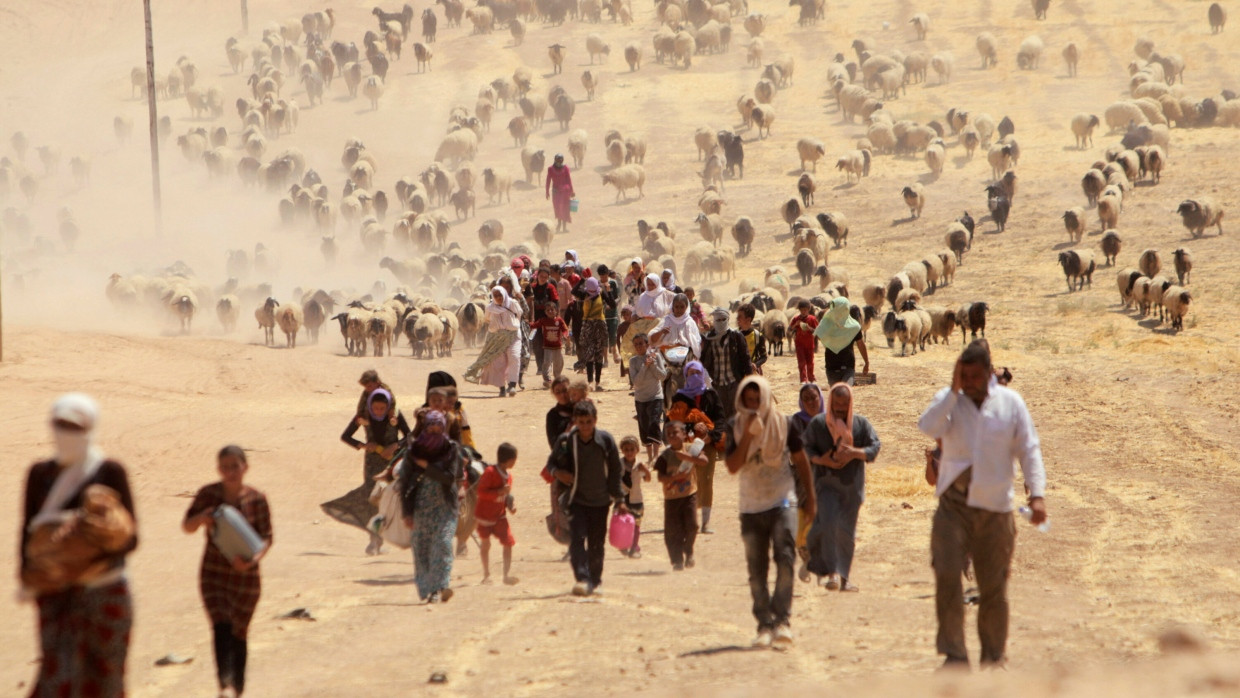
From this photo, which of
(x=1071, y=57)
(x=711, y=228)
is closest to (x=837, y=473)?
(x=711, y=228)

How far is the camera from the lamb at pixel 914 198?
3288 cm

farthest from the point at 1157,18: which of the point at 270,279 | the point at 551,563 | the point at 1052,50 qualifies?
the point at 551,563

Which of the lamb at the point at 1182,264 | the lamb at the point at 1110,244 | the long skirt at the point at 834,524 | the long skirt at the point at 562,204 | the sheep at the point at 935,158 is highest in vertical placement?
the sheep at the point at 935,158

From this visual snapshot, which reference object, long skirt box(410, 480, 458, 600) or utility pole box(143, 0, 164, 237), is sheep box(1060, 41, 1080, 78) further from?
long skirt box(410, 480, 458, 600)

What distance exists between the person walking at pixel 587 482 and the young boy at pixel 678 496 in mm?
719

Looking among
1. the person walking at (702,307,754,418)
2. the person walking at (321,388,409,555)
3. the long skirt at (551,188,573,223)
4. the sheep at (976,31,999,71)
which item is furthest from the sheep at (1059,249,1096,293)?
the sheep at (976,31,999,71)

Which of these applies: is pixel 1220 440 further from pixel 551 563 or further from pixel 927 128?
pixel 927 128

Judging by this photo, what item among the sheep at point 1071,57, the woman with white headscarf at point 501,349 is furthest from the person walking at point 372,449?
the sheep at point 1071,57

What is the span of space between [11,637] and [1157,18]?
50.4 metres

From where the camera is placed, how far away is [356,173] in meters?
42.1

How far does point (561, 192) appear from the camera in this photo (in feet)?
117

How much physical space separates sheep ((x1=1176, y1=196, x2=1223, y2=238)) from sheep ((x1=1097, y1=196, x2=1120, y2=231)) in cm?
130

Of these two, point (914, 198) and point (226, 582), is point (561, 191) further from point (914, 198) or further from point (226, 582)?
point (226, 582)

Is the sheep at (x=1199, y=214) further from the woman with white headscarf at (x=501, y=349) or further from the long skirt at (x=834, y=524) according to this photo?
the long skirt at (x=834, y=524)
